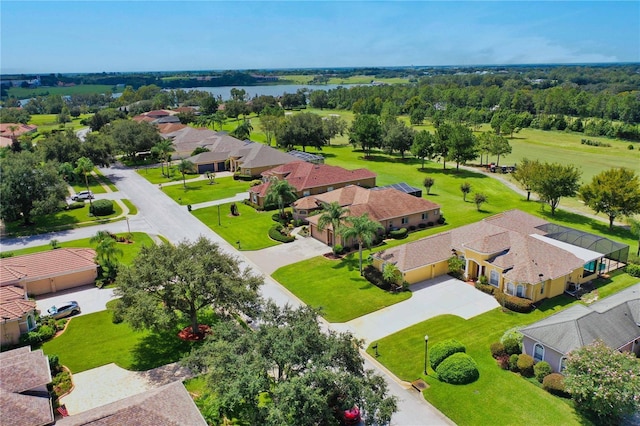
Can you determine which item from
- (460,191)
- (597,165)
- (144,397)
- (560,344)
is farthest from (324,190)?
(597,165)

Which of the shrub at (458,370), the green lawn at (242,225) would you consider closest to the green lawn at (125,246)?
the green lawn at (242,225)

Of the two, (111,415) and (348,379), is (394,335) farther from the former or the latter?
(111,415)

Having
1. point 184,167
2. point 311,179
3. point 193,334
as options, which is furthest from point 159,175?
point 193,334

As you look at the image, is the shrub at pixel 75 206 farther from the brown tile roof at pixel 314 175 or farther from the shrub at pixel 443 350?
the shrub at pixel 443 350

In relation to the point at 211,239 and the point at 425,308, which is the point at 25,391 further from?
the point at 211,239

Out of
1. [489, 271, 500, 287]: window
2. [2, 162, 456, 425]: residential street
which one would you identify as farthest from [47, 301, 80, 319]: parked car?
[489, 271, 500, 287]: window
